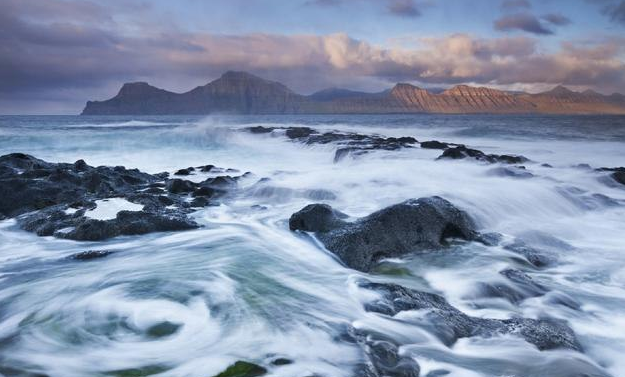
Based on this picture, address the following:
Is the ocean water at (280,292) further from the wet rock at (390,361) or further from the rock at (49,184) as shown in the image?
the rock at (49,184)

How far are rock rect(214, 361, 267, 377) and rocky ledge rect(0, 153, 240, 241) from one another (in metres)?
4.05

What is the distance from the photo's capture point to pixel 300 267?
5684 mm

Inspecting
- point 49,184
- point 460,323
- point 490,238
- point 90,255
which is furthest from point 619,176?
point 49,184

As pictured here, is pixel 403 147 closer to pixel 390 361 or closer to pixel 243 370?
pixel 390 361

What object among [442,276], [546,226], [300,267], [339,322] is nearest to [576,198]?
[546,226]

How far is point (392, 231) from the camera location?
585 centimetres

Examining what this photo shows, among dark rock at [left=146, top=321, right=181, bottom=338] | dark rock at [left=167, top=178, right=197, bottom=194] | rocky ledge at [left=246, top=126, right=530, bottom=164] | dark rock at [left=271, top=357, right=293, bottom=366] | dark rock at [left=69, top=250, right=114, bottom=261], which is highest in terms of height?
rocky ledge at [left=246, top=126, right=530, bottom=164]

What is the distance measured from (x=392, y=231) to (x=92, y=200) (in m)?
5.28

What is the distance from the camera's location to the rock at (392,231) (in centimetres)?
567

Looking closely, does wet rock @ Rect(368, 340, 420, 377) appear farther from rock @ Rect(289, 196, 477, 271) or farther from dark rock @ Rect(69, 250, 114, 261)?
dark rock @ Rect(69, 250, 114, 261)

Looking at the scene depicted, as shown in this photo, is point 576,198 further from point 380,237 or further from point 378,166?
point 380,237

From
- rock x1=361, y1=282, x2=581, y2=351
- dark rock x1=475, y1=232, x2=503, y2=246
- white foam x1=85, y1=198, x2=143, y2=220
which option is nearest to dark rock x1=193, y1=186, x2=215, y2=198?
white foam x1=85, y1=198, x2=143, y2=220

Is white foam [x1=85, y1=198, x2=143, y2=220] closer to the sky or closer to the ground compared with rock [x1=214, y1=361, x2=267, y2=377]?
closer to the sky

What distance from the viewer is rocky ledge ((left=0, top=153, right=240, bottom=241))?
6.87m
